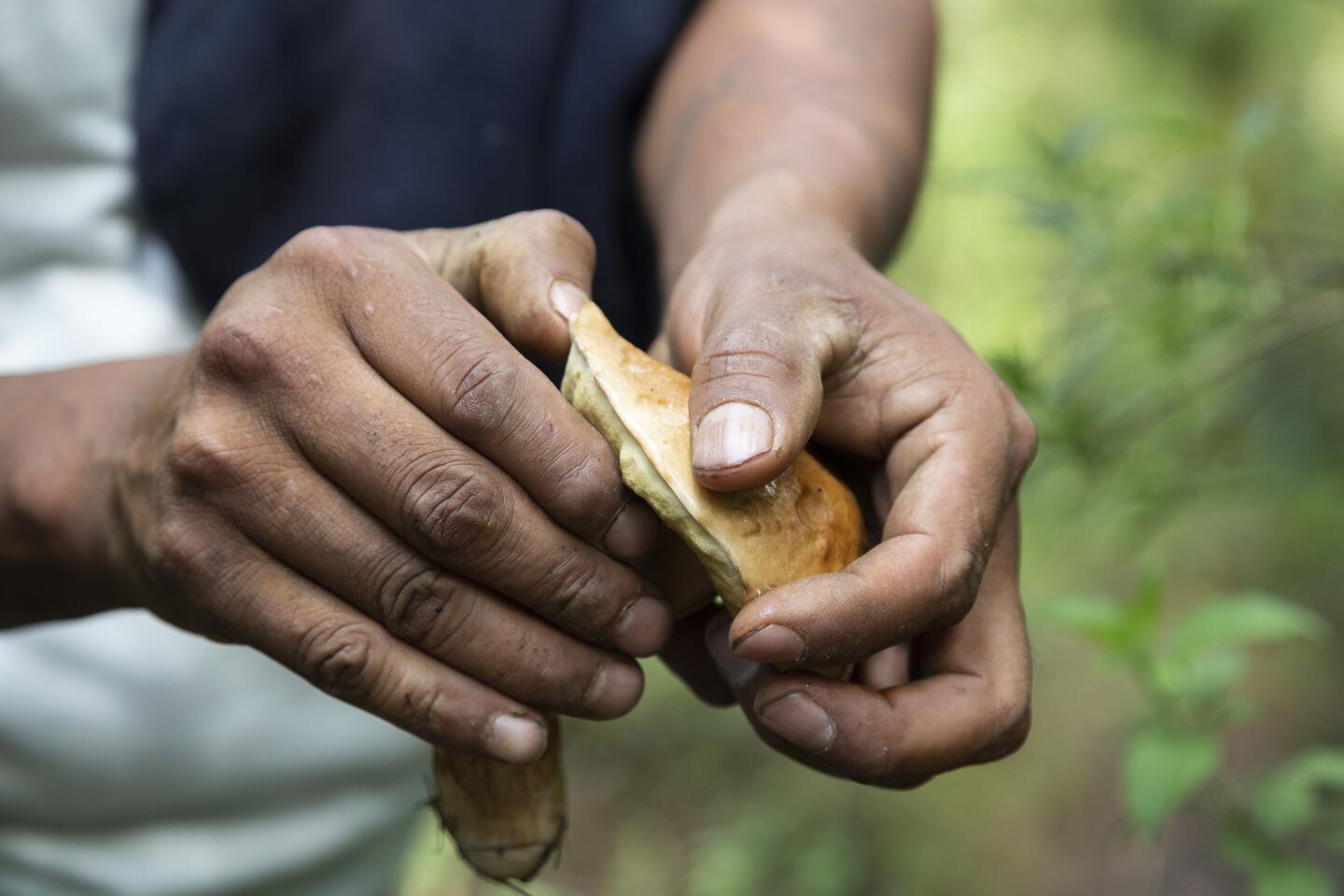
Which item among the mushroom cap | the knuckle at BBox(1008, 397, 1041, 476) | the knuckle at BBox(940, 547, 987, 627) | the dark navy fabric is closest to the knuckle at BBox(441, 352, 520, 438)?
the mushroom cap

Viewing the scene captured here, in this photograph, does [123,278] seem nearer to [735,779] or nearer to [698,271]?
[698,271]

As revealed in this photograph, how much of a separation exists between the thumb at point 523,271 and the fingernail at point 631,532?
0.19 m

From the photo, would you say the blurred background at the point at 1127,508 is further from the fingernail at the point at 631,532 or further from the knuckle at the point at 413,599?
the knuckle at the point at 413,599

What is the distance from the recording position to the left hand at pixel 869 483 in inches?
39.8

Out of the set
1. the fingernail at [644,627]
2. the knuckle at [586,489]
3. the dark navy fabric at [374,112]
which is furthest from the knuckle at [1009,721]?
the dark navy fabric at [374,112]

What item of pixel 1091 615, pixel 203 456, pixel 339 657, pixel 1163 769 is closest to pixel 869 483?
pixel 1091 615

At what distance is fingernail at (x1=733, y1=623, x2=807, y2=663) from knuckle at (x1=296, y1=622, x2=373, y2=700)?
363mm

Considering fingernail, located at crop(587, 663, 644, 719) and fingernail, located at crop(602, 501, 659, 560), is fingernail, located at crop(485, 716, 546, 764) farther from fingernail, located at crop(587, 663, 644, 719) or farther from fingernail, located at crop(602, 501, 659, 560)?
fingernail, located at crop(602, 501, 659, 560)

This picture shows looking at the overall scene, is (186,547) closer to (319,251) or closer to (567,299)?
(319,251)

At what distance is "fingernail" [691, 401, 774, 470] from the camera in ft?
3.25

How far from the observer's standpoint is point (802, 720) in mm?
1067

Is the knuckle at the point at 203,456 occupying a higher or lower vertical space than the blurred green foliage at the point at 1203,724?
higher

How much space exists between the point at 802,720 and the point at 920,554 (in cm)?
20

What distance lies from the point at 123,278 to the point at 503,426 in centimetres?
100
